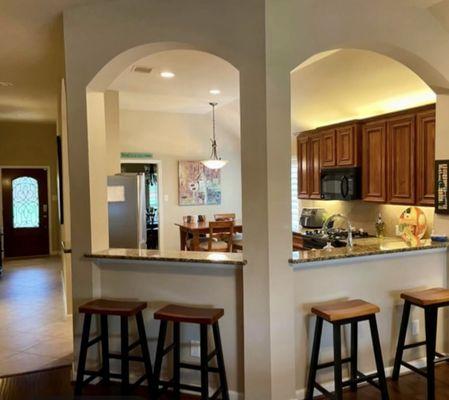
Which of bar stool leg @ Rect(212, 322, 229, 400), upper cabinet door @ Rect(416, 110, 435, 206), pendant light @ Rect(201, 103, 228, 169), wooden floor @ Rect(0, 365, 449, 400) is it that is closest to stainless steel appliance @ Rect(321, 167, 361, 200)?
upper cabinet door @ Rect(416, 110, 435, 206)

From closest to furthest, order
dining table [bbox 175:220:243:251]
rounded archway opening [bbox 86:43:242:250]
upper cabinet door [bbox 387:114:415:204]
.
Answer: upper cabinet door [bbox 387:114:415:204] < rounded archway opening [bbox 86:43:242:250] < dining table [bbox 175:220:243:251]

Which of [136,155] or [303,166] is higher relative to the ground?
[136,155]

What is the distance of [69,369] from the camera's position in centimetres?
315

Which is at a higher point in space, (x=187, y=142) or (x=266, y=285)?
(x=187, y=142)

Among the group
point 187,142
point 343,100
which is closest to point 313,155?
point 343,100

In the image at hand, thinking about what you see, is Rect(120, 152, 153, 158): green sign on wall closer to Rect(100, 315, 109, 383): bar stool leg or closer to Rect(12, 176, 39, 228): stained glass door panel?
Rect(12, 176, 39, 228): stained glass door panel

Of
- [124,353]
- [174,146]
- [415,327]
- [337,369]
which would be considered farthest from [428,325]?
[174,146]

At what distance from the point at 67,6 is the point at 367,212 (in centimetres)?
399

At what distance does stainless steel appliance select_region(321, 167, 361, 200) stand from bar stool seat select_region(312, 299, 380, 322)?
7.47 feet

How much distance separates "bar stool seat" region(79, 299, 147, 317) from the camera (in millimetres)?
2547

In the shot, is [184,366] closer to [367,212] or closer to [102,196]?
[102,196]

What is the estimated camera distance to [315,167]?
212 inches

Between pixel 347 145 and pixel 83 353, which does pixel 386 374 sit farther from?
pixel 347 145

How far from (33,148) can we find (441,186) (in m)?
7.84
